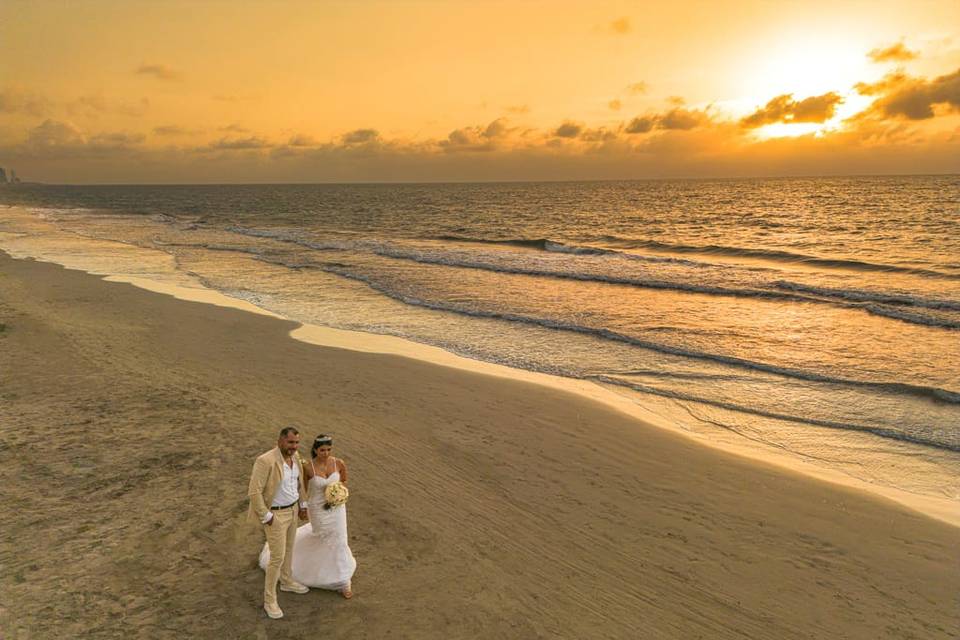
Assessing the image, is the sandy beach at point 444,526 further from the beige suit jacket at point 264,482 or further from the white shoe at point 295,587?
the beige suit jacket at point 264,482

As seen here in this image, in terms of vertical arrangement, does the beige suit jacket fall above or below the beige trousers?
above

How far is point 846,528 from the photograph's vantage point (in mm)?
Result: 8438

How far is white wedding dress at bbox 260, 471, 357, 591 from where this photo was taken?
643 cm

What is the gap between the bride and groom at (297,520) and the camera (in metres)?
5.84

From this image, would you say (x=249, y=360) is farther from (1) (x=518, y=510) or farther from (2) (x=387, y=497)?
(1) (x=518, y=510)

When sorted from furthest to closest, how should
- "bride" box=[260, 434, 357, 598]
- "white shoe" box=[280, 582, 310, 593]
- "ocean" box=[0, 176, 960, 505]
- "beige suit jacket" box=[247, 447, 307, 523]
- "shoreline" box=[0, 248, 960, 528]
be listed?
"ocean" box=[0, 176, 960, 505] < "shoreline" box=[0, 248, 960, 528] < "white shoe" box=[280, 582, 310, 593] < "bride" box=[260, 434, 357, 598] < "beige suit jacket" box=[247, 447, 307, 523]

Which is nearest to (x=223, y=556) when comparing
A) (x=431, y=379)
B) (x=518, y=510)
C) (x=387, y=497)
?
(x=387, y=497)

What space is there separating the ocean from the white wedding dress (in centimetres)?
613

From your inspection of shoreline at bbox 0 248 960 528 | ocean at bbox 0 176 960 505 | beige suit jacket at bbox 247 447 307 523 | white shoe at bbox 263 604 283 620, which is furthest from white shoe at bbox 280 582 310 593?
shoreline at bbox 0 248 960 528

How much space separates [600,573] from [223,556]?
4.57 m

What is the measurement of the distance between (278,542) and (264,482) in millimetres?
757

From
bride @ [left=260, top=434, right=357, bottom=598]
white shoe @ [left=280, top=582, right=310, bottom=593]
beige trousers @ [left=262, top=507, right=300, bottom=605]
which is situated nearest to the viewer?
beige trousers @ [left=262, top=507, right=300, bottom=605]

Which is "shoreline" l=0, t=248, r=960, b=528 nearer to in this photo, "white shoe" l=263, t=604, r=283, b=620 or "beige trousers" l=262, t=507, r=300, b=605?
"beige trousers" l=262, t=507, r=300, b=605

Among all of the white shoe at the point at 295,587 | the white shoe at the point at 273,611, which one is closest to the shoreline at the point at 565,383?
the white shoe at the point at 295,587
